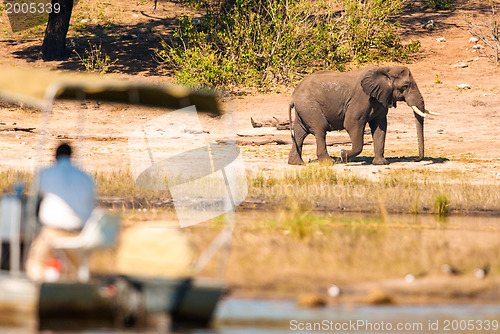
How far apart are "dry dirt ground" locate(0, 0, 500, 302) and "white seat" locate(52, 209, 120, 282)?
88.8 inches

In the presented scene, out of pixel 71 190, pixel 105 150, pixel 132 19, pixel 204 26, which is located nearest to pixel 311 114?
pixel 105 150

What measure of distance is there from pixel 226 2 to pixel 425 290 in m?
22.3

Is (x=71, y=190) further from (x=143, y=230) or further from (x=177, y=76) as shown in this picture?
(x=177, y=76)

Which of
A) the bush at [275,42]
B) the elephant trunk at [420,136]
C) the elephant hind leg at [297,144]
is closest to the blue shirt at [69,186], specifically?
the elephant hind leg at [297,144]

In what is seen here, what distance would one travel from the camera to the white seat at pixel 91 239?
22.6 ft

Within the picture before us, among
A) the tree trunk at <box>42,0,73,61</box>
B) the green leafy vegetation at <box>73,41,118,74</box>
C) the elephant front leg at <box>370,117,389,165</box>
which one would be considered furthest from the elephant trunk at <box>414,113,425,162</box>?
the tree trunk at <box>42,0,73,61</box>

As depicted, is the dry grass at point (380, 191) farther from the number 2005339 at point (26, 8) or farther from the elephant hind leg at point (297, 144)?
the number 2005339 at point (26, 8)

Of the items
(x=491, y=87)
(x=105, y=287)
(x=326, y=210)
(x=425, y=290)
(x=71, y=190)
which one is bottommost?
(x=491, y=87)

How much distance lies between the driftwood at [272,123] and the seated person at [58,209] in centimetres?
1594

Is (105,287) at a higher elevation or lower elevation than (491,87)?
higher

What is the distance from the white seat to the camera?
6.88 meters

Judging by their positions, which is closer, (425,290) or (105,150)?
(425,290)

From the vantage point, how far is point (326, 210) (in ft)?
47.7

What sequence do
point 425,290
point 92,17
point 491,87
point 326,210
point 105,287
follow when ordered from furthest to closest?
point 92,17 < point 491,87 < point 326,210 < point 425,290 < point 105,287
